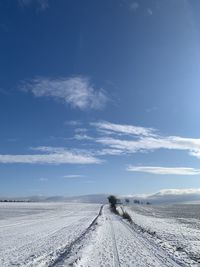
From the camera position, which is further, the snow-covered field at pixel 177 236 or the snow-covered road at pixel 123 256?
the snow-covered field at pixel 177 236

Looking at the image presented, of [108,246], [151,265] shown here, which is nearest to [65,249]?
[108,246]

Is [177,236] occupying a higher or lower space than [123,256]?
higher

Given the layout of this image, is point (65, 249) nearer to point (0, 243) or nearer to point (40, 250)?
point (40, 250)

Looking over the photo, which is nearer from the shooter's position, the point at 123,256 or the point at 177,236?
the point at 123,256

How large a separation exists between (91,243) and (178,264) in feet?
20.4

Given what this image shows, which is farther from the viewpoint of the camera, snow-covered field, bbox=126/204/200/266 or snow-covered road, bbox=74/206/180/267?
snow-covered field, bbox=126/204/200/266

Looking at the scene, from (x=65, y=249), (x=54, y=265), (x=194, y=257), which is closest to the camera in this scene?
(x=54, y=265)

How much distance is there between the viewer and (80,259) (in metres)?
12.2

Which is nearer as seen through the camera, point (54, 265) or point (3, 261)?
point (54, 265)

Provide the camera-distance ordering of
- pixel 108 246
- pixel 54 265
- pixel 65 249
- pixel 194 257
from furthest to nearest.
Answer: pixel 108 246 → pixel 65 249 → pixel 194 257 → pixel 54 265

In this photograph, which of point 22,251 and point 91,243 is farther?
point 91,243

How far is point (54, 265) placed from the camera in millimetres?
10984

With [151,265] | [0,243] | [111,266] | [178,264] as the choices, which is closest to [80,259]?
[111,266]

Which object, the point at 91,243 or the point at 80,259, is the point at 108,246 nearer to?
the point at 91,243
